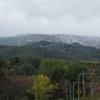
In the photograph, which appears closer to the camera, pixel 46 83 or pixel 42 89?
pixel 42 89

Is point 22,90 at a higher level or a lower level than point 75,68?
lower

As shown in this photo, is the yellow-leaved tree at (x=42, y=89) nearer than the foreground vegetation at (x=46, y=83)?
No

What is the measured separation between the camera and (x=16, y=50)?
6216 inches

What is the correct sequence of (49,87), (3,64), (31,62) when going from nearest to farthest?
1. (49,87)
2. (3,64)
3. (31,62)

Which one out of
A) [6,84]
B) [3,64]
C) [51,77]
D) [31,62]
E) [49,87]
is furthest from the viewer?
[31,62]

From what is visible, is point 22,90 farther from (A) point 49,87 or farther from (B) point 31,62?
(B) point 31,62

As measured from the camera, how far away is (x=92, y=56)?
16688 centimetres

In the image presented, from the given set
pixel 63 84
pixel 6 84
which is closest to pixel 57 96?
pixel 63 84

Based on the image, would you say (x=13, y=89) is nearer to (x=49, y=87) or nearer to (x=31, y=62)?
(x=49, y=87)

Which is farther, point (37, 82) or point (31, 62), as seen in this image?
point (31, 62)

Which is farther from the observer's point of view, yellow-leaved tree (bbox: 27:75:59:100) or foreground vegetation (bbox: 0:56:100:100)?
yellow-leaved tree (bbox: 27:75:59:100)

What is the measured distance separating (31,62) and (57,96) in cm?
5019

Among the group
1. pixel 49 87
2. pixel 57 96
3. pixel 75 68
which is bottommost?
pixel 57 96

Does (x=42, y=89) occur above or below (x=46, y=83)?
below
